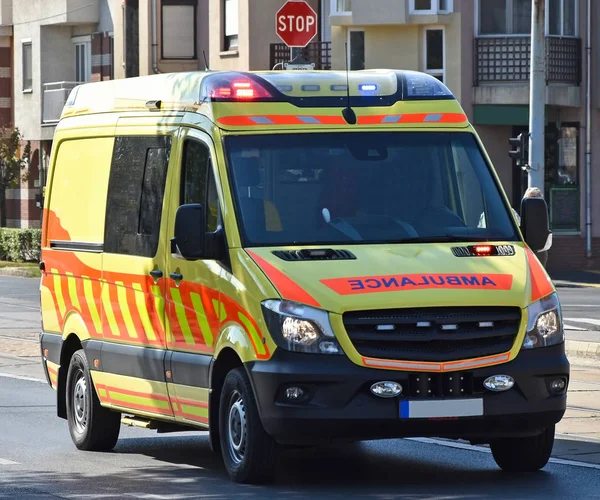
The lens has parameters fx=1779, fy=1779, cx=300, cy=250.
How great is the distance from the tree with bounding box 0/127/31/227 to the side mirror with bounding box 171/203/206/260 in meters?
41.8

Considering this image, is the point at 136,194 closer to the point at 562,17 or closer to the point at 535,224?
the point at 535,224

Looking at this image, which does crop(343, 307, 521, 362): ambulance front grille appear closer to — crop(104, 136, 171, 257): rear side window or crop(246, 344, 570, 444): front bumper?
crop(246, 344, 570, 444): front bumper

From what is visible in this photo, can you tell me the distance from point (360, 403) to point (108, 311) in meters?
2.87

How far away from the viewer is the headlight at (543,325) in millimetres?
9828

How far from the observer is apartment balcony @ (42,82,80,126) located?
54094mm

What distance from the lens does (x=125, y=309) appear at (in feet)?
38.1

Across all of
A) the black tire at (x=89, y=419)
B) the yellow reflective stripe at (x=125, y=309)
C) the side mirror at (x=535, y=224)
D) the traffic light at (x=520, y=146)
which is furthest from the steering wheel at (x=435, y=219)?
the traffic light at (x=520, y=146)

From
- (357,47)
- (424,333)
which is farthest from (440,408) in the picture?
(357,47)

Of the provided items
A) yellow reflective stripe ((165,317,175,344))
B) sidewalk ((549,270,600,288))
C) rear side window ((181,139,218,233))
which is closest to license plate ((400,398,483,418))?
rear side window ((181,139,218,233))

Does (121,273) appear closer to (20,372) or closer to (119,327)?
(119,327)

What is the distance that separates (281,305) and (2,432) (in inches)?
170

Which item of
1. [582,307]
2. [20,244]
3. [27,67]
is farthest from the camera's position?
[27,67]

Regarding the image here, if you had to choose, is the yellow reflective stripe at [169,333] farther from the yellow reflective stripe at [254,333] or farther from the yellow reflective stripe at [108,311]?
the yellow reflective stripe at [254,333]

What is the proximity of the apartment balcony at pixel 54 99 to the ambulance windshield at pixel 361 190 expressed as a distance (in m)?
43.8
